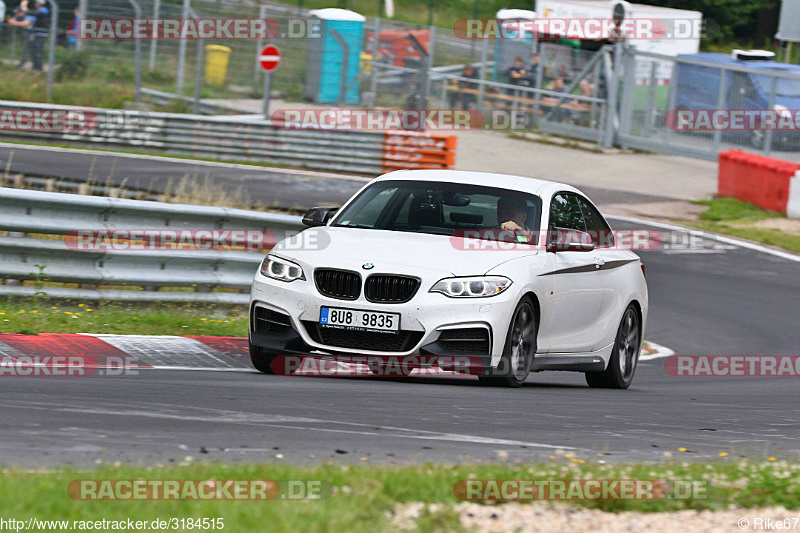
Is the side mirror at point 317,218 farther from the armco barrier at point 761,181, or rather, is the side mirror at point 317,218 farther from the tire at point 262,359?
the armco barrier at point 761,181

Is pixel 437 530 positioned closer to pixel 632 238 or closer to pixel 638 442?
pixel 638 442

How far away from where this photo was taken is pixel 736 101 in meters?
29.4

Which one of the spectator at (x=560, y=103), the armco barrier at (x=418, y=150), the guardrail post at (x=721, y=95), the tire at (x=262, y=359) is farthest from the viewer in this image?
the spectator at (x=560, y=103)

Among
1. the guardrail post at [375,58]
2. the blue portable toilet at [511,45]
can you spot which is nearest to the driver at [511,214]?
the guardrail post at [375,58]

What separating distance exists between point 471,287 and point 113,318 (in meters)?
3.65

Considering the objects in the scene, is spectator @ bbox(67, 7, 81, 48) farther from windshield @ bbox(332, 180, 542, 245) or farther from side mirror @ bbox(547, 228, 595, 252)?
side mirror @ bbox(547, 228, 595, 252)

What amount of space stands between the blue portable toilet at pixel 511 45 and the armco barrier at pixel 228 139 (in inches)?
391

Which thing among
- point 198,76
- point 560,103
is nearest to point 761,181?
point 560,103

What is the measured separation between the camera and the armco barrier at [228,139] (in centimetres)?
2603

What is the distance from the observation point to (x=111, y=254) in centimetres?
1069

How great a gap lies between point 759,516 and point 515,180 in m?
4.95

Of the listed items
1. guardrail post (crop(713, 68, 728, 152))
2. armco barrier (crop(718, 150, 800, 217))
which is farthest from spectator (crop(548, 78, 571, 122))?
armco barrier (crop(718, 150, 800, 217))

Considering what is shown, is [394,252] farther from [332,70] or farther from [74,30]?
[332,70]

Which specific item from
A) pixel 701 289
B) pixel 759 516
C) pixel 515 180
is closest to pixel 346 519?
pixel 759 516
